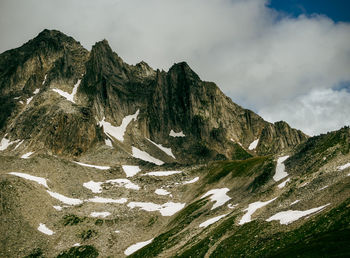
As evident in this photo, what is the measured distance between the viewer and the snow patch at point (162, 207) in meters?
92.1

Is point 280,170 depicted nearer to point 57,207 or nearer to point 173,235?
point 173,235

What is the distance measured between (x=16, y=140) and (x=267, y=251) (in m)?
168

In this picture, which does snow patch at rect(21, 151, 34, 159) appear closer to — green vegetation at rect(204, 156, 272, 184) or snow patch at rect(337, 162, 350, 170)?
green vegetation at rect(204, 156, 272, 184)

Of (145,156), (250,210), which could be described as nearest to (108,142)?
(145,156)

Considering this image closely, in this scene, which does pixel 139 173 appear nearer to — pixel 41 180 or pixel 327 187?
pixel 41 180

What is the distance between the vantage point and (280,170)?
74.7 m

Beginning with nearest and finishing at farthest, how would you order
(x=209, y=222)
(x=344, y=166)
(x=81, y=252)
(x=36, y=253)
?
(x=344, y=166) < (x=209, y=222) < (x=36, y=253) < (x=81, y=252)

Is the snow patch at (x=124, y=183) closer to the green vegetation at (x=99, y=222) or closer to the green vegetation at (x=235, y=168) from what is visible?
the green vegetation at (x=235, y=168)

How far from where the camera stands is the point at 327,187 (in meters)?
45.0

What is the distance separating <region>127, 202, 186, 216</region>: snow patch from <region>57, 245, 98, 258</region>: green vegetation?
22353mm

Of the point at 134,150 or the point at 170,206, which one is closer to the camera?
the point at 170,206

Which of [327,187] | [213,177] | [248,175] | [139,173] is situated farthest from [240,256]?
[139,173]

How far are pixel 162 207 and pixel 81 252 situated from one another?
28.3 metres

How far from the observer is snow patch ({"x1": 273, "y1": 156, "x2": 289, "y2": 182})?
231 feet
